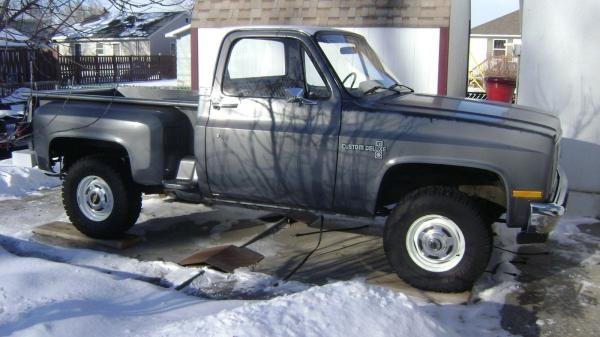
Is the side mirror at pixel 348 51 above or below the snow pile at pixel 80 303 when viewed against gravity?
above

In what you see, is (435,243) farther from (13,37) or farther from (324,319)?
(13,37)

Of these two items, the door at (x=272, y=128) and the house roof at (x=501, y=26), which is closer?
the door at (x=272, y=128)

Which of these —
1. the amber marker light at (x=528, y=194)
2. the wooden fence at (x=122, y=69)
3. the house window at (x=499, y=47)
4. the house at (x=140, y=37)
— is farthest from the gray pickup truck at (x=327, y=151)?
the house at (x=140, y=37)

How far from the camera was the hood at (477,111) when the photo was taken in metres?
5.08

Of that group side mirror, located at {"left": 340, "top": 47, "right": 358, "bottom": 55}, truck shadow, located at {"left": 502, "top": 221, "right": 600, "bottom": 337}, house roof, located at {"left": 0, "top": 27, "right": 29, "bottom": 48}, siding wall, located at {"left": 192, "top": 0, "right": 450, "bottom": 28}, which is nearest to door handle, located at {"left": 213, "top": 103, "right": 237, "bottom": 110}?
side mirror, located at {"left": 340, "top": 47, "right": 358, "bottom": 55}

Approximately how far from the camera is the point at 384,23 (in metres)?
10.9

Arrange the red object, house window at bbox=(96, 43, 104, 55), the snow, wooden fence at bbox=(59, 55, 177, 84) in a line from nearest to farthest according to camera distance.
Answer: the snow
the red object
wooden fence at bbox=(59, 55, 177, 84)
house window at bbox=(96, 43, 104, 55)

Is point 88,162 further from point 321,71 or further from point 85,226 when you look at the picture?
point 321,71

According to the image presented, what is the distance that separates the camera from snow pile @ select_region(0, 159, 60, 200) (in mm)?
8570

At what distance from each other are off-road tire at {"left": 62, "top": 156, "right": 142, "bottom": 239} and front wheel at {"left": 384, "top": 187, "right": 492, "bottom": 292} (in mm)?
2695

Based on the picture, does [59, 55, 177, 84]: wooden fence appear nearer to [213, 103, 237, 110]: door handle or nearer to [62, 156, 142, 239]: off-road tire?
[62, 156, 142, 239]: off-road tire

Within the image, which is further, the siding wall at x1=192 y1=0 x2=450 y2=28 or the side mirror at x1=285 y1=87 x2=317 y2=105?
the siding wall at x1=192 y1=0 x2=450 y2=28

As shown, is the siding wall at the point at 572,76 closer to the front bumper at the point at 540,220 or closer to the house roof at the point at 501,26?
the front bumper at the point at 540,220

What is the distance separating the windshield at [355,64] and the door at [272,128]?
9.0 inches
